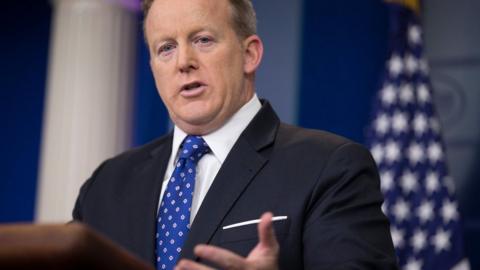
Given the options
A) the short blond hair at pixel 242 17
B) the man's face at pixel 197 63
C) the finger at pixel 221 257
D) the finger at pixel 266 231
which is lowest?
the finger at pixel 221 257

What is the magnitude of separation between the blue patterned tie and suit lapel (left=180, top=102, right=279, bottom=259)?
0.19 feet

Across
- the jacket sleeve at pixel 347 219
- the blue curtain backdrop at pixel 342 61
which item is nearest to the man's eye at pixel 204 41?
the jacket sleeve at pixel 347 219

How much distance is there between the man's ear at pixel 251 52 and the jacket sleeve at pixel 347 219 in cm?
46

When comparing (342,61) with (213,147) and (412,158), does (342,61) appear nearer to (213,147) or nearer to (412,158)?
(412,158)

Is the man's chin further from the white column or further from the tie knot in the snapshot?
the white column

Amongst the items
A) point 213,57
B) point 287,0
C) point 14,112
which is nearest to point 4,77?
point 14,112

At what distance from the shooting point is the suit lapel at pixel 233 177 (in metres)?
1.96

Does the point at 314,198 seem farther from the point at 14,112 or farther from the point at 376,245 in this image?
the point at 14,112

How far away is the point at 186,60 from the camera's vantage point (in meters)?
2.21

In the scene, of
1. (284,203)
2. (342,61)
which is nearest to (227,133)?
(284,203)

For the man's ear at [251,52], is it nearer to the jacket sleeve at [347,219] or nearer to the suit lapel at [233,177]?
the suit lapel at [233,177]

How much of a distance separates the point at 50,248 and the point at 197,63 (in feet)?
4.55

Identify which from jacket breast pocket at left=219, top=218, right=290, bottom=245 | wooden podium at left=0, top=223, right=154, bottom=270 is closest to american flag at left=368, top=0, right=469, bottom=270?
jacket breast pocket at left=219, top=218, right=290, bottom=245

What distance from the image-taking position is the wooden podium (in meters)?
0.88
